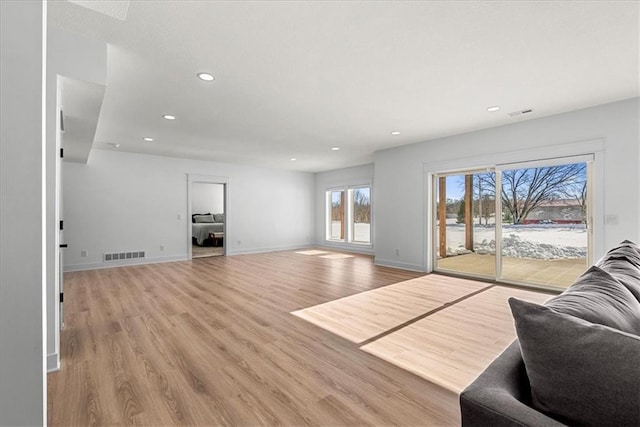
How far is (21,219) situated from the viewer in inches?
22.9

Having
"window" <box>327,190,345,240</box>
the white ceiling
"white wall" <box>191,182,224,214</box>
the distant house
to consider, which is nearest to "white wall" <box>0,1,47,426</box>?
the white ceiling

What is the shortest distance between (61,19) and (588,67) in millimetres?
4551

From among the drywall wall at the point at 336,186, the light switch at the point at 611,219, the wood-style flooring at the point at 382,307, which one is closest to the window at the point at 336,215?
the drywall wall at the point at 336,186

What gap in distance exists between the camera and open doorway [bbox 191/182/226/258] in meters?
9.67

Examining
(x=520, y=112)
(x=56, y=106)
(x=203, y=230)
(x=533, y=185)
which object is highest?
(x=520, y=112)

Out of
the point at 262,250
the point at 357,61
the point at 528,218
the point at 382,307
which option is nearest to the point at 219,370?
the point at 382,307

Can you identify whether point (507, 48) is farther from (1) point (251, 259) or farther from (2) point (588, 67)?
(1) point (251, 259)

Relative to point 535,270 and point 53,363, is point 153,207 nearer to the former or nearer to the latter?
point 53,363

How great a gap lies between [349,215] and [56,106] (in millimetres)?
7348

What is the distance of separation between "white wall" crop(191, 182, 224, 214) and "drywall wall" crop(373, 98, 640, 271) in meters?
7.56

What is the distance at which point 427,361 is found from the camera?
2.22m

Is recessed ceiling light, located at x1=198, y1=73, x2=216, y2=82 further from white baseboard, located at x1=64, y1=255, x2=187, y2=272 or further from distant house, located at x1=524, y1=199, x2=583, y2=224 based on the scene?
white baseboard, located at x1=64, y1=255, x2=187, y2=272

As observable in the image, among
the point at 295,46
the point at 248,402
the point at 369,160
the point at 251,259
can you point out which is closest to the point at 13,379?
the point at 248,402

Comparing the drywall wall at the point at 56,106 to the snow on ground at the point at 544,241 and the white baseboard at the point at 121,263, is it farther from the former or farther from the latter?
the snow on ground at the point at 544,241
